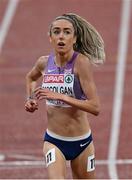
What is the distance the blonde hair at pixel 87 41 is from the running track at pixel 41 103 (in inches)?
124

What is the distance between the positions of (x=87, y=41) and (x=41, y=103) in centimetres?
747

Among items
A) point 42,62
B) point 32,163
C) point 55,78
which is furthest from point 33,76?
point 32,163

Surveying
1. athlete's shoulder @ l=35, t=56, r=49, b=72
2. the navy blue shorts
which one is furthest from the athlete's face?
the navy blue shorts

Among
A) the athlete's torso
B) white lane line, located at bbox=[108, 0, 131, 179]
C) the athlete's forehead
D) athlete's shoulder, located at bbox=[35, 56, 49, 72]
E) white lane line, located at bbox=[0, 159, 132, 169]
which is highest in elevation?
the athlete's forehead

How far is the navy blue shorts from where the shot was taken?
25.7 feet

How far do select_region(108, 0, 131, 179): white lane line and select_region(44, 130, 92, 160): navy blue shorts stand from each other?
304cm

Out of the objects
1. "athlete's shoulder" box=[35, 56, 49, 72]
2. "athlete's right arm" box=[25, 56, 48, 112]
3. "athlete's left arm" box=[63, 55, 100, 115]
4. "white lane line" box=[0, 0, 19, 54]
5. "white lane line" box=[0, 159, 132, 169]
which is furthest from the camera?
"white lane line" box=[0, 0, 19, 54]

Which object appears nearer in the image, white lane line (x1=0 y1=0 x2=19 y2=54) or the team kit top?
the team kit top

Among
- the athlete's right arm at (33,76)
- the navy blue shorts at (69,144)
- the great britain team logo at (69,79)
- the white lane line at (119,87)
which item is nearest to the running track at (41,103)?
the white lane line at (119,87)

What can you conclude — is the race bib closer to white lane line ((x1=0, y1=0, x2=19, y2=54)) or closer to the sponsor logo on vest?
the sponsor logo on vest

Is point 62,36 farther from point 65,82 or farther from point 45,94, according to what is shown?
point 45,94

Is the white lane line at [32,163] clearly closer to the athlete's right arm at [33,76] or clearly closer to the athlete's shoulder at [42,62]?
the athlete's right arm at [33,76]

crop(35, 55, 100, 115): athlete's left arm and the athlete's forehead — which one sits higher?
the athlete's forehead

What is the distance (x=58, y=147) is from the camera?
7.83 m
